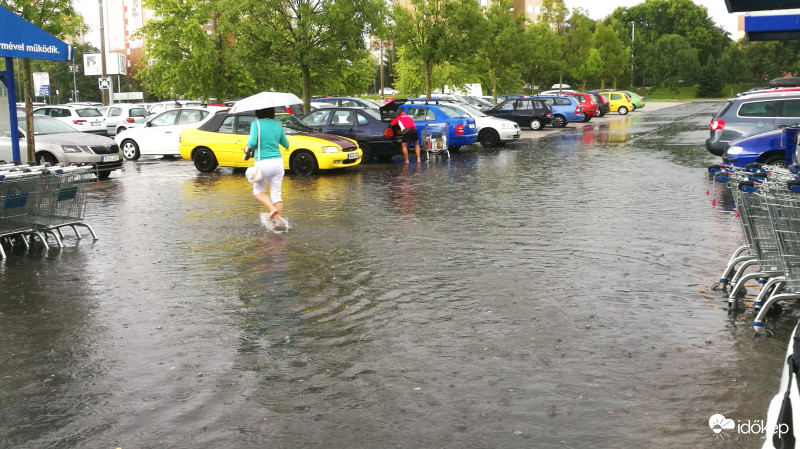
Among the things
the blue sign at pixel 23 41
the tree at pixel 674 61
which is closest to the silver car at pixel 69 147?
the blue sign at pixel 23 41

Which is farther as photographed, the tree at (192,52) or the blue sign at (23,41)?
the tree at (192,52)

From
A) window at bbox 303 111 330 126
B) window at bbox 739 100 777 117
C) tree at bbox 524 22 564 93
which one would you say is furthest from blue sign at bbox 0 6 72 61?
tree at bbox 524 22 564 93

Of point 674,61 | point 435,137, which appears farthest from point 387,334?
point 674,61

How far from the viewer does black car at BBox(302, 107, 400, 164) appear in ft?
73.5

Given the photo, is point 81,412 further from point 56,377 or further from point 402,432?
point 402,432

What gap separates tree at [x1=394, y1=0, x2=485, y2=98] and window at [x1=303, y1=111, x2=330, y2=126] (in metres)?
13.7

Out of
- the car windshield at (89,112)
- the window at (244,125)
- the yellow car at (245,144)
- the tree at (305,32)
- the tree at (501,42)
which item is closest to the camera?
the yellow car at (245,144)

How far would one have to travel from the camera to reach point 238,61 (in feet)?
98.8

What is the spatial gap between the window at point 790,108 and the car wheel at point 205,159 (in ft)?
42.7

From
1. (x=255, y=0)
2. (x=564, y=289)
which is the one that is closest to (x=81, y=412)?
(x=564, y=289)

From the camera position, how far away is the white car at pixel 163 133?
24453mm

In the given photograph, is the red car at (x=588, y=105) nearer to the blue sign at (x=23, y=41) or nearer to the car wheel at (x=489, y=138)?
the car wheel at (x=489, y=138)

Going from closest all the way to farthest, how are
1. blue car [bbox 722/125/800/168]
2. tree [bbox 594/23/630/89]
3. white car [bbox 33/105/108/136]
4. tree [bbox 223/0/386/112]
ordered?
blue car [bbox 722/125/800/168] → tree [bbox 223/0/386/112] → white car [bbox 33/105/108/136] → tree [bbox 594/23/630/89]

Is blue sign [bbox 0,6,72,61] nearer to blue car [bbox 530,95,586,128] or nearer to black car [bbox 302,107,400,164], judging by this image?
black car [bbox 302,107,400,164]
